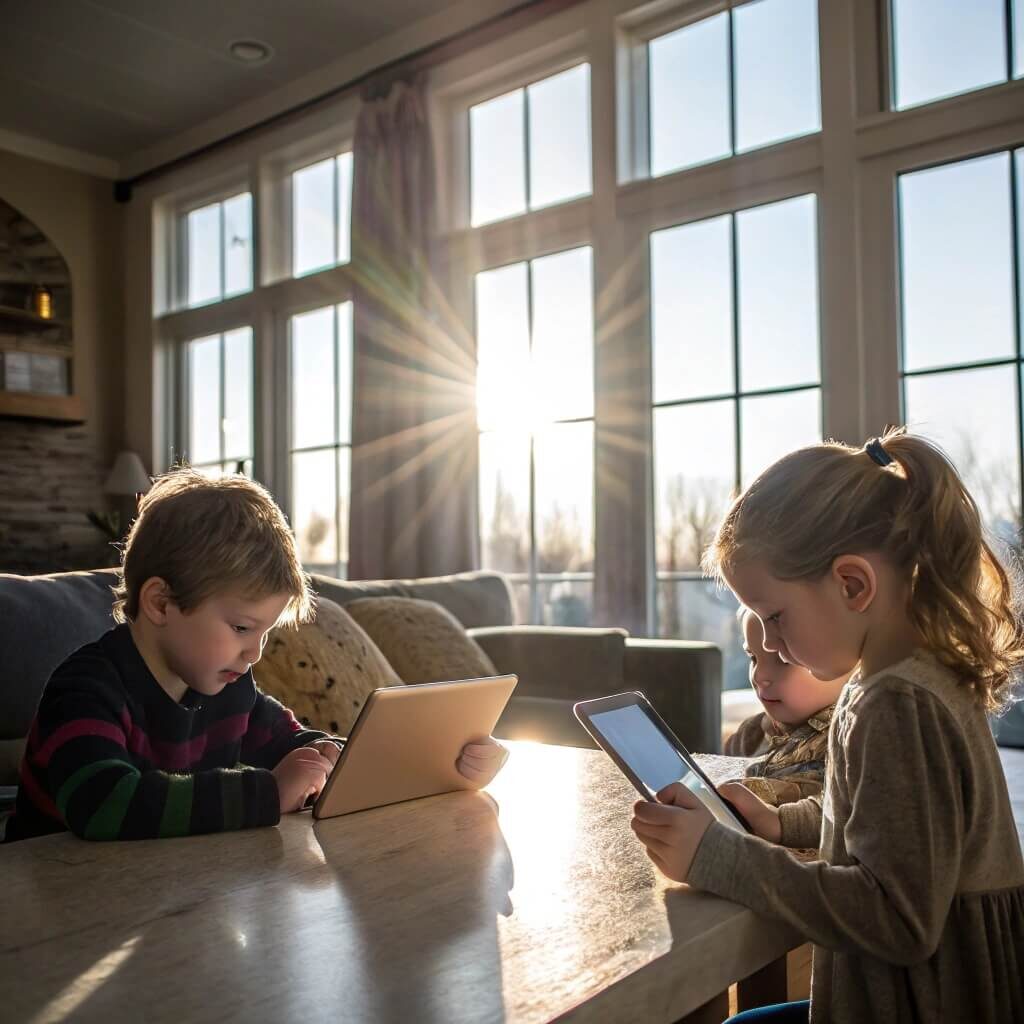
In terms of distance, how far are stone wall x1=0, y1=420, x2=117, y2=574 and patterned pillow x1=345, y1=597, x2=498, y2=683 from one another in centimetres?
388

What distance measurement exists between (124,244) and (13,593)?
5777 millimetres

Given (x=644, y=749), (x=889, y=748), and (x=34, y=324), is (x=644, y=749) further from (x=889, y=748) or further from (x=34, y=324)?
(x=34, y=324)

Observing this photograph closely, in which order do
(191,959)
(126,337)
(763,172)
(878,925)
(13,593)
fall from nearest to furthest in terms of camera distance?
(191,959) < (878,925) < (13,593) < (763,172) < (126,337)

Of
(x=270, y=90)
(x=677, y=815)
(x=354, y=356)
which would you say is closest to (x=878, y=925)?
(x=677, y=815)

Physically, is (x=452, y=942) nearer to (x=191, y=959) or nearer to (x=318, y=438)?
(x=191, y=959)

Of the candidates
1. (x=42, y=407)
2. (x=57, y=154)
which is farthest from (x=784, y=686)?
(x=57, y=154)

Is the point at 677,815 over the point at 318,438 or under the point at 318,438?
under

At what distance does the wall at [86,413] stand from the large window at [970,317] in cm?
514

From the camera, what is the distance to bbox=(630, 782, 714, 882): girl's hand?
0.86 meters

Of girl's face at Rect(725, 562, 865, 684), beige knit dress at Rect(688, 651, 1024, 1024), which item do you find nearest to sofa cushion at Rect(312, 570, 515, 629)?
girl's face at Rect(725, 562, 865, 684)

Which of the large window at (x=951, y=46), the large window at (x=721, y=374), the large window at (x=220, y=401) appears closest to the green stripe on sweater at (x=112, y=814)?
the large window at (x=721, y=374)

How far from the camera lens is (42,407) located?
21.5ft

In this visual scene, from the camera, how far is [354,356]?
17.6 feet

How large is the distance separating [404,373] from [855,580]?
14.5 feet
